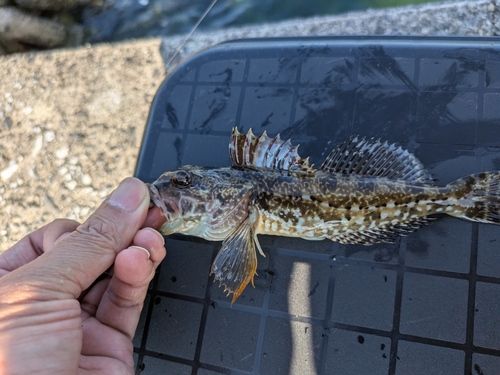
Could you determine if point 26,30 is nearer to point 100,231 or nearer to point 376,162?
point 100,231

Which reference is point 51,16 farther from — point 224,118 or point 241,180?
point 241,180

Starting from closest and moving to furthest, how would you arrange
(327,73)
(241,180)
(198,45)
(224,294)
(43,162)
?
(241,180) < (224,294) < (327,73) < (43,162) < (198,45)

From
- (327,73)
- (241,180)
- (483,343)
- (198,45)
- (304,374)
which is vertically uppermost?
A: (198,45)

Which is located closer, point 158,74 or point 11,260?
point 11,260

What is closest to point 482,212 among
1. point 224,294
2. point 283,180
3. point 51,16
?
point 283,180

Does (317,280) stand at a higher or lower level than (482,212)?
lower

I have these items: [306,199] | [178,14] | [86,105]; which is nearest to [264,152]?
[306,199]

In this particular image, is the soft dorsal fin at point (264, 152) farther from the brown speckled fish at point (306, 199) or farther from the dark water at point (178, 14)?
the dark water at point (178, 14)

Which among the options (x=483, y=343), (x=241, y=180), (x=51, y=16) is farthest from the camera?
(x=51, y=16)
